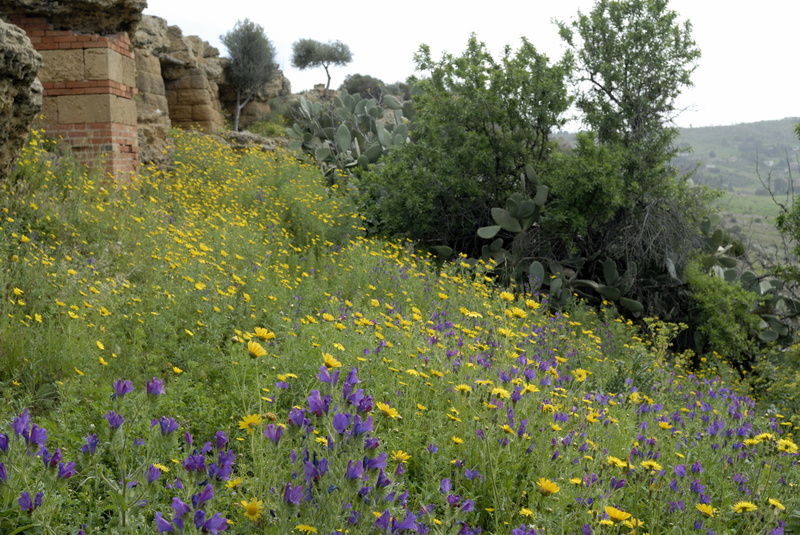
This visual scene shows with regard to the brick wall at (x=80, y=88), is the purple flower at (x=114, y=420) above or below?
below

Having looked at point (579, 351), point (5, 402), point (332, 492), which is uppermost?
point (332, 492)

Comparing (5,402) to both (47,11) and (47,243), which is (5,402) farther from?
(47,11)

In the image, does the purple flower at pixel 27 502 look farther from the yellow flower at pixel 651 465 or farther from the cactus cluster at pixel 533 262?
the cactus cluster at pixel 533 262

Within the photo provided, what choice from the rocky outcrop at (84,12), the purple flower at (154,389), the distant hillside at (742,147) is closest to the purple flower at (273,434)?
the purple flower at (154,389)

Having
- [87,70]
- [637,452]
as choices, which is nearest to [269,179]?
[87,70]

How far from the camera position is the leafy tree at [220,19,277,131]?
72.8 ft

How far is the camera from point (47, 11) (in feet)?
25.1

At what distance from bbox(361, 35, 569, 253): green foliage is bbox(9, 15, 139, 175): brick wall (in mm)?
4056

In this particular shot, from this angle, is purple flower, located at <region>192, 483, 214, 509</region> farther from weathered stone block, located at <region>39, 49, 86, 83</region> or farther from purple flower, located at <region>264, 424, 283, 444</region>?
weathered stone block, located at <region>39, 49, 86, 83</region>

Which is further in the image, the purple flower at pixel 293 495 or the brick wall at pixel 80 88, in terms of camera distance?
the brick wall at pixel 80 88

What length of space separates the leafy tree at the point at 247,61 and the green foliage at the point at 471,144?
14.4 m

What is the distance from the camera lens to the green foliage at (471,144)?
8.81 m

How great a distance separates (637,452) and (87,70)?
7962 mm

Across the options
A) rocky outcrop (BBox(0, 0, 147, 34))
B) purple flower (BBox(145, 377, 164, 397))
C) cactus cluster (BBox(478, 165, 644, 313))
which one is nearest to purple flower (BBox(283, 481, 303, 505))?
purple flower (BBox(145, 377, 164, 397))
